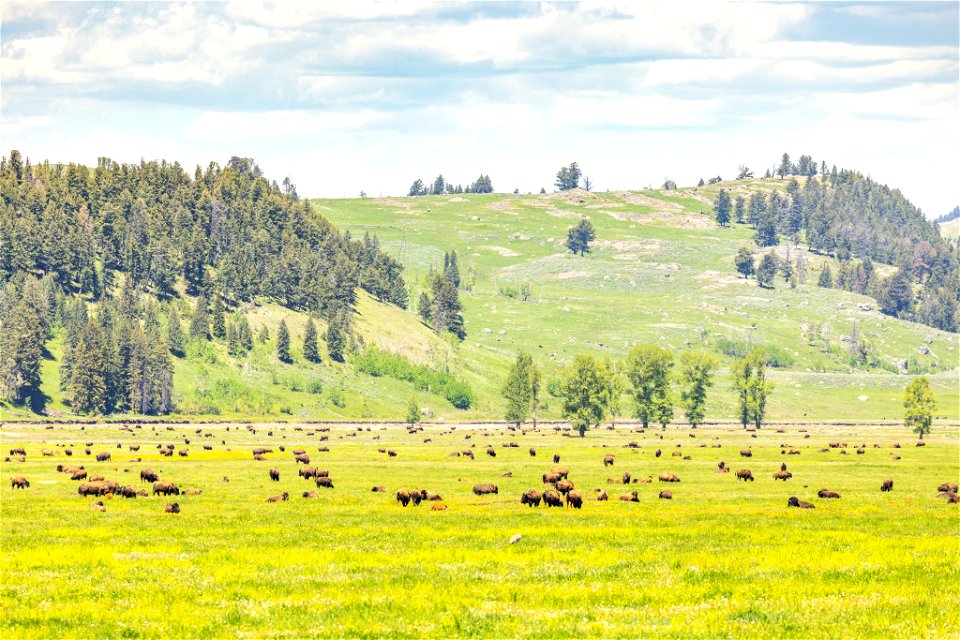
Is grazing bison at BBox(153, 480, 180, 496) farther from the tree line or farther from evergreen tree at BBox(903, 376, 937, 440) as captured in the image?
evergreen tree at BBox(903, 376, 937, 440)

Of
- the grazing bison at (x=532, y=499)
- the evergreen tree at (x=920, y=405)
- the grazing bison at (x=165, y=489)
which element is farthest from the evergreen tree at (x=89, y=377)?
the grazing bison at (x=532, y=499)

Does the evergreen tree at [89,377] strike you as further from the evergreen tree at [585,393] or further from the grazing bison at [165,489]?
the grazing bison at [165,489]

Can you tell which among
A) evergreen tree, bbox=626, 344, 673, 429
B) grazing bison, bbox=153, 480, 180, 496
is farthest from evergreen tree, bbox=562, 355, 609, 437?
grazing bison, bbox=153, 480, 180, 496

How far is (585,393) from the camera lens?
157250 millimetres

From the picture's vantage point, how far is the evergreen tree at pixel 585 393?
157m

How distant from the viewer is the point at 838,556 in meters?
30.9

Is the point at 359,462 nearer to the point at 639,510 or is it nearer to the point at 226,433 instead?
the point at 639,510

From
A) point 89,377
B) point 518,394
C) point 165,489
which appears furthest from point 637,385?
point 165,489

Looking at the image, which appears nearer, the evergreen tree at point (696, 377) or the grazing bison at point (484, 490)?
the grazing bison at point (484, 490)

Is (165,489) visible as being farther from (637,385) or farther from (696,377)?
(696,377)

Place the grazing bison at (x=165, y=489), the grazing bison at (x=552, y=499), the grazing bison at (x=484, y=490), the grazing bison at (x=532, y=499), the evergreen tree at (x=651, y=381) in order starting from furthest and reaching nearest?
the evergreen tree at (x=651, y=381)
the grazing bison at (x=484, y=490)
the grazing bison at (x=165, y=489)
the grazing bison at (x=532, y=499)
the grazing bison at (x=552, y=499)

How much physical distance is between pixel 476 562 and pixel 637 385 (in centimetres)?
14885

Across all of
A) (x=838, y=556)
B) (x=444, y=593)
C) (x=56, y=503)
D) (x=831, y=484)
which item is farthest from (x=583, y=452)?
(x=444, y=593)

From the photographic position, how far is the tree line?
158 metres
